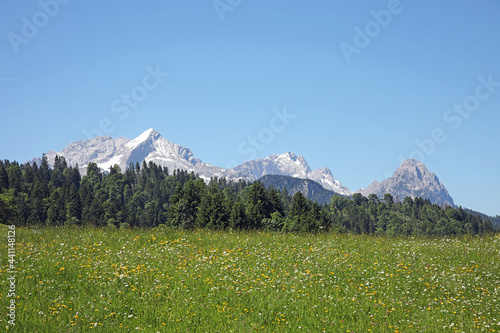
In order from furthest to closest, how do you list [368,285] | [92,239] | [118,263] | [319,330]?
[92,239] < [118,263] < [368,285] < [319,330]

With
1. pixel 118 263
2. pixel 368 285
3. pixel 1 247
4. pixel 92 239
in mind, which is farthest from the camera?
pixel 92 239

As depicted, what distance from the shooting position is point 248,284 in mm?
14148

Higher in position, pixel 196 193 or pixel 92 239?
pixel 196 193

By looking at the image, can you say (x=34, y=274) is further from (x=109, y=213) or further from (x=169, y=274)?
(x=109, y=213)

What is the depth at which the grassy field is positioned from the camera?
1170cm

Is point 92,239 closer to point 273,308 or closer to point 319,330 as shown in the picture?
point 273,308

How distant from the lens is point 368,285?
1448 cm

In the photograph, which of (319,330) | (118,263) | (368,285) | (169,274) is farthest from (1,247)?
(368,285)

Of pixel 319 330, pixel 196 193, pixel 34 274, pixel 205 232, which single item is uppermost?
pixel 196 193

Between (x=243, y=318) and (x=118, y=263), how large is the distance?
6.21m

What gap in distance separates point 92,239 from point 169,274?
6020 mm

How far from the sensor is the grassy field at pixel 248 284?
11.7 metres

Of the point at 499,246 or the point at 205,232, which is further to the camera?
the point at 205,232

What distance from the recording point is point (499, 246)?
19.1 m
